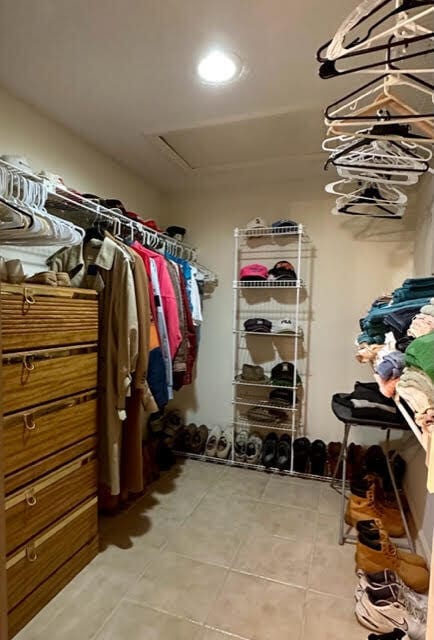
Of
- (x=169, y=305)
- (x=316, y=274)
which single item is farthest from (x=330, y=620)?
(x=316, y=274)

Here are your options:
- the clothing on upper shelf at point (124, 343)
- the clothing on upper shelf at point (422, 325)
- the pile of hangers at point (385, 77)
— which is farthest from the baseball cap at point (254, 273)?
the clothing on upper shelf at point (422, 325)

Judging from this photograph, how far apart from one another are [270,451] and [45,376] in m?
1.96

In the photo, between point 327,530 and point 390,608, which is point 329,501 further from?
point 390,608

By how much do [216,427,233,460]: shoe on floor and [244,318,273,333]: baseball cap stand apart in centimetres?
90

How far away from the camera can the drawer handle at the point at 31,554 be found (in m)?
1.42

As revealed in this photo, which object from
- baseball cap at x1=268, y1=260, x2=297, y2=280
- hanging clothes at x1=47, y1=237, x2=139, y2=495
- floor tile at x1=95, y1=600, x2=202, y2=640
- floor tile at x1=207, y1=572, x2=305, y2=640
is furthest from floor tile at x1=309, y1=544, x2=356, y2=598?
baseball cap at x1=268, y1=260, x2=297, y2=280

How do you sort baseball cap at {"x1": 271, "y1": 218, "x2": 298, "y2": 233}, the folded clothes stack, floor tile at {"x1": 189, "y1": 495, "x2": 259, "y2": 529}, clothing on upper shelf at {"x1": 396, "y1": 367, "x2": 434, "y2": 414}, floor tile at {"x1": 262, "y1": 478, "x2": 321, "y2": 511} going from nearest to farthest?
clothing on upper shelf at {"x1": 396, "y1": 367, "x2": 434, "y2": 414}, the folded clothes stack, floor tile at {"x1": 189, "y1": 495, "x2": 259, "y2": 529}, floor tile at {"x1": 262, "y1": 478, "x2": 321, "y2": 511}, baseball cap at {"x1": 271, "y1": 218, "x2": 298, "y2": 233}

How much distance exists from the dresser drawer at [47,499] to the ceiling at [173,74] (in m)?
1.78

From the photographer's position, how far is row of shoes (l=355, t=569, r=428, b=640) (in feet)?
4.51

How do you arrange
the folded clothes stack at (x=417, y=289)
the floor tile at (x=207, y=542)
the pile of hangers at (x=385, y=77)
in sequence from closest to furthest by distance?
the pile of hangers at (x=385, y=77) < the folded clothes stack at (x=417, y=289) < the floor tile at (x=207, y=542)

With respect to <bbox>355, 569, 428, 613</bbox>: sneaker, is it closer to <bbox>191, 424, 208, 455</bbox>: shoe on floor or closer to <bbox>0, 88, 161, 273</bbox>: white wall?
<bbox>191, 424, 208, 455</bbox>: shoe on floor

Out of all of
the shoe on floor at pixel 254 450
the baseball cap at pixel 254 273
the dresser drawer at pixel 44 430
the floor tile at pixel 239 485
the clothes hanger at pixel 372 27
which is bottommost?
the floor tile at pixel 239 485

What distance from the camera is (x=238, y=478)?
270 centimetres

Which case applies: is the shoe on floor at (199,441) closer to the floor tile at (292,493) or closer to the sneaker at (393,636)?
the floor tile at (292,493)
